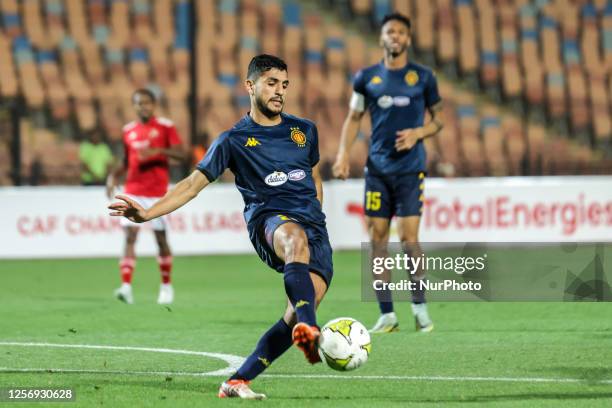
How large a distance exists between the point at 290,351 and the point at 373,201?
191 centimetres

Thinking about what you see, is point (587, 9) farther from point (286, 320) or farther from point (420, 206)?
point (286, 320)

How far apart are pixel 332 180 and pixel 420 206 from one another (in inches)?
377

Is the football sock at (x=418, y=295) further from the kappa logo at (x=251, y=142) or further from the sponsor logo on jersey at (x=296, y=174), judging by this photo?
the kappa logo at (x=251, y=142)

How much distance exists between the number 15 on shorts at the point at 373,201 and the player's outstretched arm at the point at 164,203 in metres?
3.56

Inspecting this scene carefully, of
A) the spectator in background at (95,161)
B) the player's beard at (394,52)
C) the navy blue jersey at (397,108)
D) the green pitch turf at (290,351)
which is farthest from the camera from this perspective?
the spectator in background at (95,161)

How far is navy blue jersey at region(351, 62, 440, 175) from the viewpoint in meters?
9.96

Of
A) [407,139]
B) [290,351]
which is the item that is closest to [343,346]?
[290,351]

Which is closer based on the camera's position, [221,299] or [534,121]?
[221,299]

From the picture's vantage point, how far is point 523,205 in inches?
741

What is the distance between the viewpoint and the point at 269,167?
675 centimetres

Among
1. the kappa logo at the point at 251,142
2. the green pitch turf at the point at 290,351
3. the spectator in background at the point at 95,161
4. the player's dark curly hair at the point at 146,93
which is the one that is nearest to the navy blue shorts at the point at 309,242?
the kappa logo at the point at 251,142

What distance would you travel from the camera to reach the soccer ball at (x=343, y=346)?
606 centimetres

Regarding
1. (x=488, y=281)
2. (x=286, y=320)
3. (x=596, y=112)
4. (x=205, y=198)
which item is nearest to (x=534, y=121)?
(x=596, y=112)

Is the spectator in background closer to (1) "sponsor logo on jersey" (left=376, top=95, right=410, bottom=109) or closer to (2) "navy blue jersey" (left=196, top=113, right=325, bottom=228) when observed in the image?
(1) "sponsor logo on jersey" (left=376, top=95, right=410, bottom=109)
